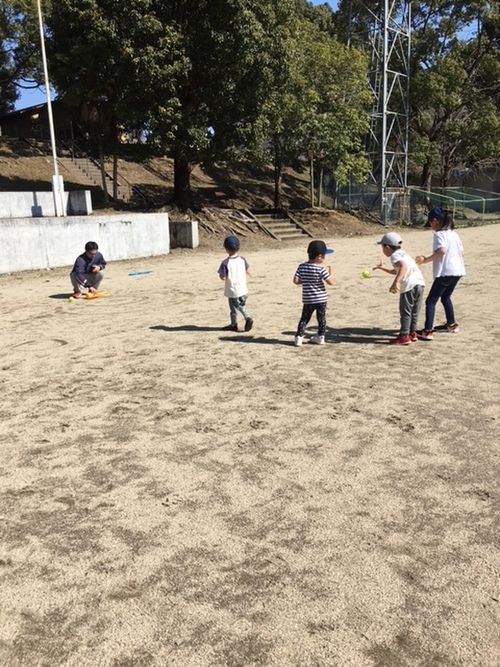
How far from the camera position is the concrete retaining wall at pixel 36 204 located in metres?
18.9

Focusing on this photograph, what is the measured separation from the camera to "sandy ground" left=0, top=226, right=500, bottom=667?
7.68ft

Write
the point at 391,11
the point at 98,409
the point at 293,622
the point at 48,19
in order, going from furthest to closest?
1. the point at 391,11
2. the point at 48,19
3. the point at 98,409
4. the point at 293,622

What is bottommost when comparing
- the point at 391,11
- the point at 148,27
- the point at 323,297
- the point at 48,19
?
the point at 323,297

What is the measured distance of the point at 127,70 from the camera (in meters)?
19.1

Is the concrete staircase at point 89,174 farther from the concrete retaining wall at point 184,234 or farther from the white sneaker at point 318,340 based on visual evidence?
the white sneaker at point 318,340

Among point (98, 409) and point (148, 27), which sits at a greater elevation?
point (148, 27)

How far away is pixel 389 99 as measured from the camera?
31422 millimetres

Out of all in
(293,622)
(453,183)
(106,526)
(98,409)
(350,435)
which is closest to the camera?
(293,622)

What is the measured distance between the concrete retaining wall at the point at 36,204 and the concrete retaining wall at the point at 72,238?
4953 millimetres

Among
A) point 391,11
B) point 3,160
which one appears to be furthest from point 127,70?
point 391,11

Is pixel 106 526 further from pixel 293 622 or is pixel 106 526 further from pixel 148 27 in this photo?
pixel 148 27

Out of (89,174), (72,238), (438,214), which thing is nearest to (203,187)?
(89,174)

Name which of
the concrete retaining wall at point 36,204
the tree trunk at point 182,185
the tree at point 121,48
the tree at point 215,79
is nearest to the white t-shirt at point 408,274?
the tree at point 215,79

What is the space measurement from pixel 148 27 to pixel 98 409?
17625 mm
